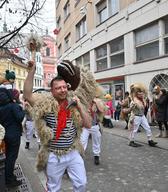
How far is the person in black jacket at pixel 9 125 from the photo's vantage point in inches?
213

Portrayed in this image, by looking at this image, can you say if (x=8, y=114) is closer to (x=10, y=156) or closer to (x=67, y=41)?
(x=10, y=156)

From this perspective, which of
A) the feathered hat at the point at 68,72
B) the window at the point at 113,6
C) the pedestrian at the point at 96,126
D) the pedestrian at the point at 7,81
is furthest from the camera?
the window at the point at 113,6

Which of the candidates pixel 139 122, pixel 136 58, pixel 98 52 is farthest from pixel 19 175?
pixel 98 52

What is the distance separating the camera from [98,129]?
7152mm

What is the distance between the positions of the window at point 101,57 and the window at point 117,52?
3.77 ft

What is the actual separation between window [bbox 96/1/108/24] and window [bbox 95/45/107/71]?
5.73 ft

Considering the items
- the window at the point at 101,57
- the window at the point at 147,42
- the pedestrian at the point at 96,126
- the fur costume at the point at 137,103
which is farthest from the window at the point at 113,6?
the pedestrian at the point at 96,126

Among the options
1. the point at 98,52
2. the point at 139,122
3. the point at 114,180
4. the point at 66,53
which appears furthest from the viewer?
the point at 66,53

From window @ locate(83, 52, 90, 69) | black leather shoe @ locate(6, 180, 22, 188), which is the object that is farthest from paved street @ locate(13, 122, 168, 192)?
window @ locate(83, 52, 90, 69)

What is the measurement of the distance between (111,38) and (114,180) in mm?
13881

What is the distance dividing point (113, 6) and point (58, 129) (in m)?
16.4

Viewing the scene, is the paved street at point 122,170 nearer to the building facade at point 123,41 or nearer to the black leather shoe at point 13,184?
the black leather shoe at point 13,184

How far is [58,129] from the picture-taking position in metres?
3.72

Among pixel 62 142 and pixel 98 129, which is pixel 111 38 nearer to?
pixel 98 129
